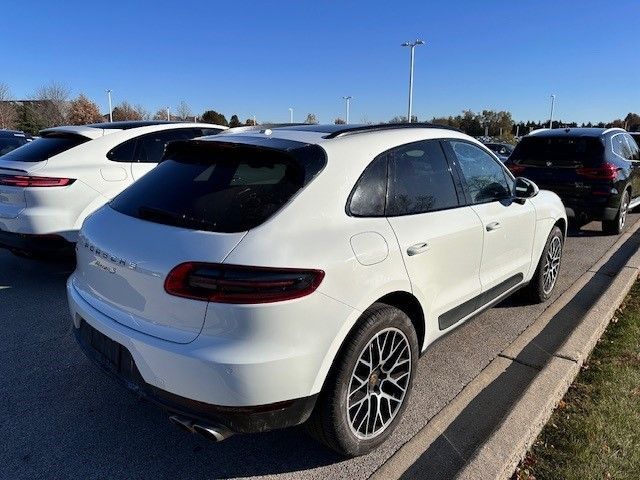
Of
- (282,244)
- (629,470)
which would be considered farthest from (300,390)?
(629,470)

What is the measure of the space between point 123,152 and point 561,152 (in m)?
6.52

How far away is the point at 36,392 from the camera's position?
3246 mm

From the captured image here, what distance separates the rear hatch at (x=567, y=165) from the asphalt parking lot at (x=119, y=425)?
171 inches

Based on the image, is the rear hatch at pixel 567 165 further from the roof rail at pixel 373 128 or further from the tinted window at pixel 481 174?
the roof rail at pixel 373 128

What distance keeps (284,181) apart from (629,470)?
89.2 inches

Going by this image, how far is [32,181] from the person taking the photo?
16.1ft

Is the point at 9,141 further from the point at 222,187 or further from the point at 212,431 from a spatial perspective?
the point at 212,431

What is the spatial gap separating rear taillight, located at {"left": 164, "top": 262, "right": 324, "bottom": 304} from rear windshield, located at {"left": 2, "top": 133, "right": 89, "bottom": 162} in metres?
3.86

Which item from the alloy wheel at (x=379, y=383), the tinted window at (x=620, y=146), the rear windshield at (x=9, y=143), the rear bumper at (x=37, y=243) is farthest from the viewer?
the rear windshield at (x=9, y=143)

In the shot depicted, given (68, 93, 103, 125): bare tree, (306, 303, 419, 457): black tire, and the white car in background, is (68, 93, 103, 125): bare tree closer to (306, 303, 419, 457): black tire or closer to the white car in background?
the white car in background

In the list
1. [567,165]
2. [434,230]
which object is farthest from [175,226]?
[567,165]

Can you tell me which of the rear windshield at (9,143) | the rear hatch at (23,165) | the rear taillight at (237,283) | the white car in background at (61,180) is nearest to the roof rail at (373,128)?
the rear taillight at (237,283)

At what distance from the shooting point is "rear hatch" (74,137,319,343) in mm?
2227

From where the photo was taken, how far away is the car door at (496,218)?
3.60m
